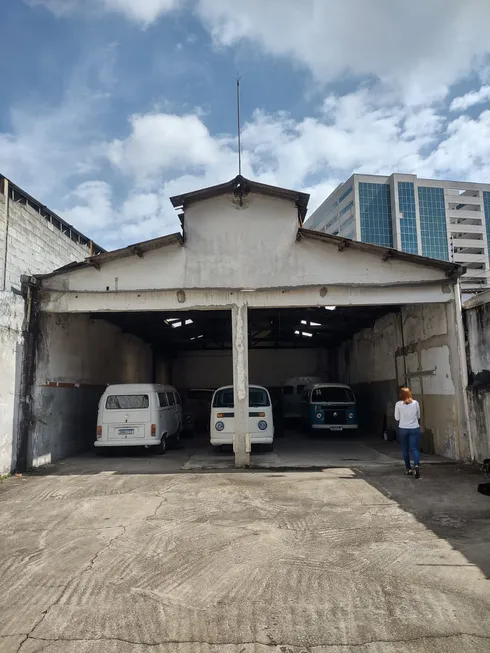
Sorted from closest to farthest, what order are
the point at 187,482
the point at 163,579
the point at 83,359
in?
the point at 163,579 → the point at 187,482 → the point at 83,359

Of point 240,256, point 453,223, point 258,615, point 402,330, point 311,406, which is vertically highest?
point 453,223

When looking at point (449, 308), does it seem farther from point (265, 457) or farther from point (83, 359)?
point (83, 359)

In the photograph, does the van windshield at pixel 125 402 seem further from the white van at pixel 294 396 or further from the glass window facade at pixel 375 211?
the glass window facade at pixel 375 211

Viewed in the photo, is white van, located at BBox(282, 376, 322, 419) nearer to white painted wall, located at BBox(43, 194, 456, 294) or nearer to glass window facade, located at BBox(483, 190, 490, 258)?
white painted wall, located at BBox(43, 194, 456, 294)

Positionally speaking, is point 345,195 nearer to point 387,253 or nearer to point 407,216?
point 407,216

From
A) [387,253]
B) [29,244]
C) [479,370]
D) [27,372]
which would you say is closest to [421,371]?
[479,370]

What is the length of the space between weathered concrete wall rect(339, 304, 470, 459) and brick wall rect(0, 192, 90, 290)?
1085 centimetres

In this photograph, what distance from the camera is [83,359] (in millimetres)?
14281

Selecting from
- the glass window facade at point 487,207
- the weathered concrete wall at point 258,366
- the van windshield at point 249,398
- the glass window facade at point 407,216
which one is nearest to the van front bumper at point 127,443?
the van windshield at point 249,398

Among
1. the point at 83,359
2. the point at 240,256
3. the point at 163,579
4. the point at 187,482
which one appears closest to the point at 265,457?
the point at 187,482

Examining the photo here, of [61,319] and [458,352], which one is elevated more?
[61,319]

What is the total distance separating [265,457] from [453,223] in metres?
79.5

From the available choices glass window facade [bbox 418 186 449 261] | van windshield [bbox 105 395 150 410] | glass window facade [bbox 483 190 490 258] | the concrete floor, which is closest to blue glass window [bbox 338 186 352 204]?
glass window facade [bbox 418 186 449 261]

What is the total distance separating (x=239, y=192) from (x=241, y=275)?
1.93 meters
